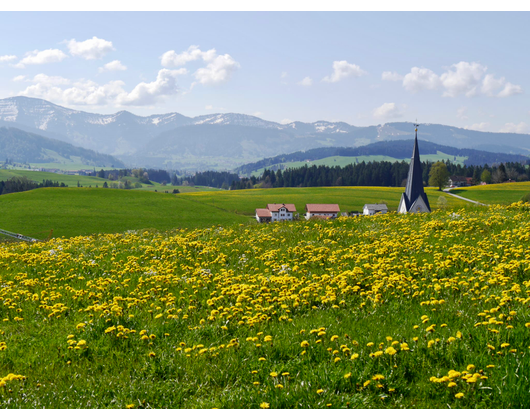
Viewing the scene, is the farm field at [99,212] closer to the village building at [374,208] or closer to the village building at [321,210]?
the village building at [374,208]

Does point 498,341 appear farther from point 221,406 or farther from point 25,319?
point 25,319

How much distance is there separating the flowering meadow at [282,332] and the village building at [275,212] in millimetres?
109982

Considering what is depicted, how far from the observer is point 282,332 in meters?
7.47

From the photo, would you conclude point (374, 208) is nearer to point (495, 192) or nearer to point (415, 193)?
point (495, 192)

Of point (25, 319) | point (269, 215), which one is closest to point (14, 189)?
point (269, 215)

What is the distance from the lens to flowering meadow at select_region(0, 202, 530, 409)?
218 inches

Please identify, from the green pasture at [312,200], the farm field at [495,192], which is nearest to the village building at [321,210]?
the green pasture at [312,200]

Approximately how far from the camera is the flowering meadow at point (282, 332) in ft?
18.1

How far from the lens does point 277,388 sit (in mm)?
5598

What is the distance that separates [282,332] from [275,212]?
12183cm

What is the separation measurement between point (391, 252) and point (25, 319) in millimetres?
10140

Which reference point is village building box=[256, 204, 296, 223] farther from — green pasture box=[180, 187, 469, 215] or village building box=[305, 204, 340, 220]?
village building box=[305, 204, 340, 220]

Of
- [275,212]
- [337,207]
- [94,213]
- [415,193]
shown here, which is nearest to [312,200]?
[337,207]
